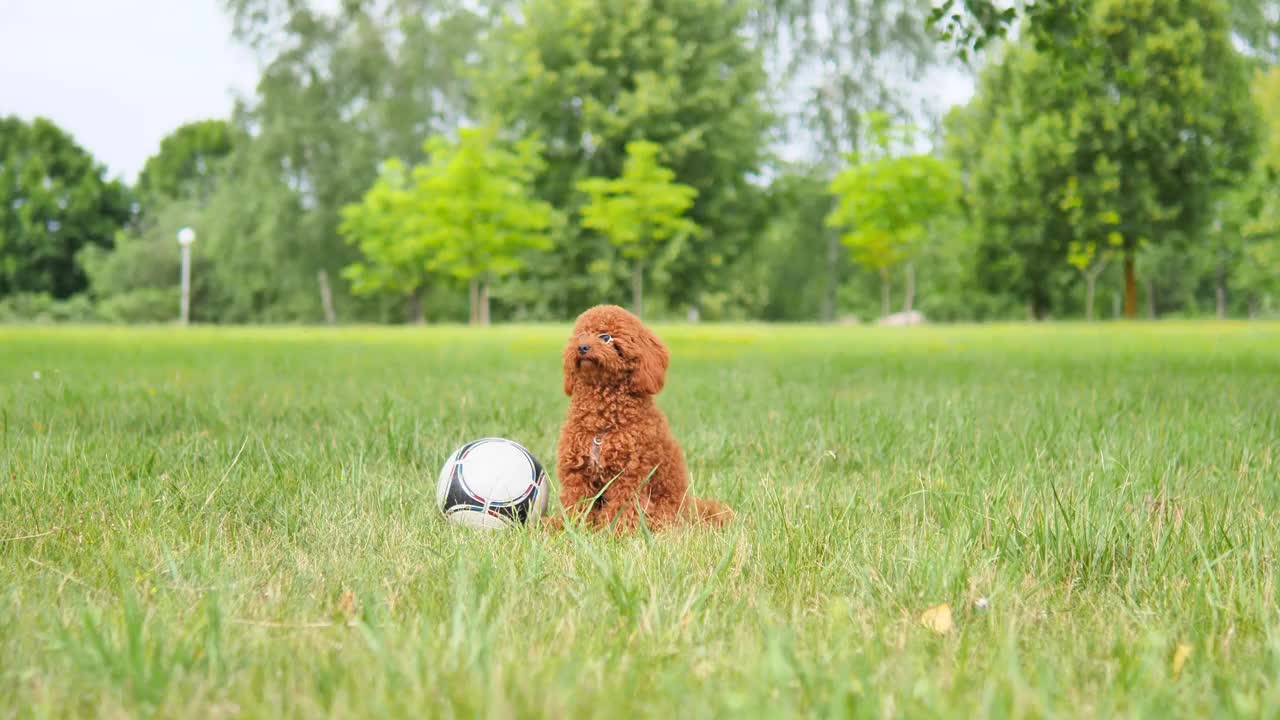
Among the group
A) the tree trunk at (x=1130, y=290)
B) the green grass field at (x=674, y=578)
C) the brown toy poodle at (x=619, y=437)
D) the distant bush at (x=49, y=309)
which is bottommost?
the green grass field at (x=674, y=578)

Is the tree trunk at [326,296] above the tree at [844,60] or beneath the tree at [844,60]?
beneath

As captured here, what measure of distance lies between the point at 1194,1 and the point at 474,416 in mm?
28313

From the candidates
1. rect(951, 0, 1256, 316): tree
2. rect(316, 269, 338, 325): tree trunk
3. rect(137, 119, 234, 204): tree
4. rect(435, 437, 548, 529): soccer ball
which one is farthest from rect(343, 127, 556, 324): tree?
rect(435, 437, 548, 529): soccer ball

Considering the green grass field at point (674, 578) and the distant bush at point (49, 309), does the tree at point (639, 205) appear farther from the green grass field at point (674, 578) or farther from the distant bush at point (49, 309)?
the distant bush at point (49, 309)

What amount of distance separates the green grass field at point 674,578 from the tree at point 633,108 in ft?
84.4

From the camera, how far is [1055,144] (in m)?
27.7

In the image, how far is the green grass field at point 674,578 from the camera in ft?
4.52

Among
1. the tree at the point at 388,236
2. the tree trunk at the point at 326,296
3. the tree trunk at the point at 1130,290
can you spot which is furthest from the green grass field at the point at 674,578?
the tree trunk at the point at 326,296

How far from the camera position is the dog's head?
2.56 metres

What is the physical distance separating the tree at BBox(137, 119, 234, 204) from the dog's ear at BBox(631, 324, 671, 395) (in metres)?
53.1

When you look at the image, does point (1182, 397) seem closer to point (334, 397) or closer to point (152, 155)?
point (334, 397)

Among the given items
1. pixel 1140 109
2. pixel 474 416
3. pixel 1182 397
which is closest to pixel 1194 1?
pixel 1140 109

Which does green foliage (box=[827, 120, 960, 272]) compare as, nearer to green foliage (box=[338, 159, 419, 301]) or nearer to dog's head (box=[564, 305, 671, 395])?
A: green foliage (box=[338, 159, 419, 301])

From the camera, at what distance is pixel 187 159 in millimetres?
51250
